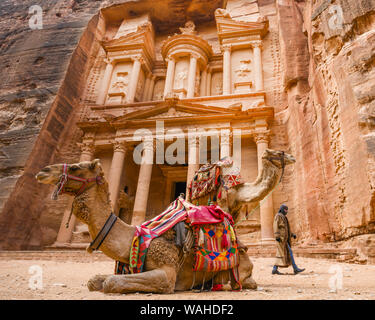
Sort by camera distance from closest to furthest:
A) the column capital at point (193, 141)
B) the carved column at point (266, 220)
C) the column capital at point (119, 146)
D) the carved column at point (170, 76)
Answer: the carved column at point (266, 220) < the column capital at point (193, 141) < the column capital at point (119, 146) < the carved column at point (170, 76)

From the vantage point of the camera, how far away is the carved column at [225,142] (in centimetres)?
1362

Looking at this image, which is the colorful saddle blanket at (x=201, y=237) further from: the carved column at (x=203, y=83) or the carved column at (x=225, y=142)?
the carved column at (x=203, y=83)

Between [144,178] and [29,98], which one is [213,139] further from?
[29,98]

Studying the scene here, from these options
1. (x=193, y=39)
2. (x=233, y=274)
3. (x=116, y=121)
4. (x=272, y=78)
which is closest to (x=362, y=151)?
(x=233, y=274)

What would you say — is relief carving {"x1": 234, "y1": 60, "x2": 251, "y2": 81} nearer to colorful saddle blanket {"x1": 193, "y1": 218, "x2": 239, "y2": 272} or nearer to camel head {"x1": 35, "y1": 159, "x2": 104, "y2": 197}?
colorful saddle blanket {"x1": 193, "y1": 218, "x2": 239, "y2": 272}

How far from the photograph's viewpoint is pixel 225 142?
13.9 meters

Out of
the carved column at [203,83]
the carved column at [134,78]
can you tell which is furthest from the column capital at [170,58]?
the carved column at [203,83]

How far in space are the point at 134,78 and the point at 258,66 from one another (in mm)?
8712

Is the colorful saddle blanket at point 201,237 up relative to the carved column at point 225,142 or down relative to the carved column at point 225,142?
down

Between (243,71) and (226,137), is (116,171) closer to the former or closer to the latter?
(226,137)

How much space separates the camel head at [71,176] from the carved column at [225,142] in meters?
10.6

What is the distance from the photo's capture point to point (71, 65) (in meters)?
19.0

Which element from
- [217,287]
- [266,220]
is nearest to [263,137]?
[266,220]

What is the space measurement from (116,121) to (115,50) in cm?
839
